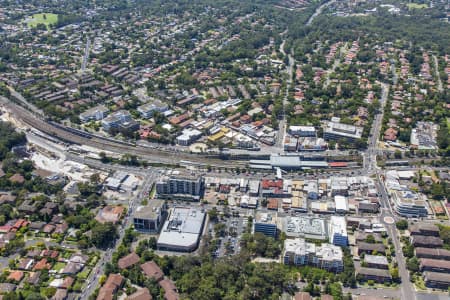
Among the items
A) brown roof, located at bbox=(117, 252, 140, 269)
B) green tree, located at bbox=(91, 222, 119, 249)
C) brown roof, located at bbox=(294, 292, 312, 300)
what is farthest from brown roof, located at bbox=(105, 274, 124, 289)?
brown roof, located at bbox=(294, 292, 312, 300)

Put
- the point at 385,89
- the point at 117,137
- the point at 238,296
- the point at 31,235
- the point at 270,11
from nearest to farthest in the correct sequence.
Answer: the point at 238,296, the point at 31,235, the point at 117,137, the point at 385,89, the point at 270,11

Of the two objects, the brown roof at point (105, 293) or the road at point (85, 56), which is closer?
the brown roof at point (105, 293)

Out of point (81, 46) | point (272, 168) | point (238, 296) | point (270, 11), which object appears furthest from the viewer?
point (270, 11)

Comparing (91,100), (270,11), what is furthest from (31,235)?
(270,11)

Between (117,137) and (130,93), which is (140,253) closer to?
(117,137)

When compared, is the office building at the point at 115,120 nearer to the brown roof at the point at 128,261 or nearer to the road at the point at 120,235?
the road at the point at 120,235

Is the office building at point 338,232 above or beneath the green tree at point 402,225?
above

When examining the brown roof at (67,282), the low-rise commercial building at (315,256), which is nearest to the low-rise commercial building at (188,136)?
the low-rise commercial building at (315,256)
